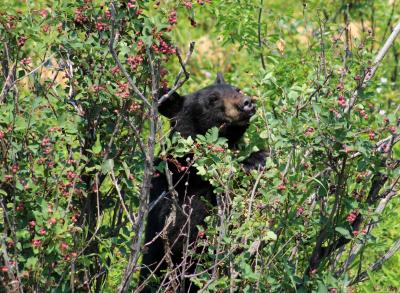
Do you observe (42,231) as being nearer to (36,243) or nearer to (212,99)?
(36,243)

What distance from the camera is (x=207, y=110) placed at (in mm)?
6566

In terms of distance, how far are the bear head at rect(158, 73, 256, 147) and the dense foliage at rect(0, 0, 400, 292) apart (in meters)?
1.34

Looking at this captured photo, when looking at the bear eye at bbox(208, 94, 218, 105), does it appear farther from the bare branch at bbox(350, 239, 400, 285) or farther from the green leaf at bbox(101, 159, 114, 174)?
the green leaf at bbox(101, 159, 114, 174)

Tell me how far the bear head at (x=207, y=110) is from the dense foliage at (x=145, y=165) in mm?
1342

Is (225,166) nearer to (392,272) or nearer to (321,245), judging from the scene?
(321,245)

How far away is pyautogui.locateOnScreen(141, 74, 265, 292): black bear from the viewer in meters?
5.90

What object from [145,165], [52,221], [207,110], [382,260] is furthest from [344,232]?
[207,110]

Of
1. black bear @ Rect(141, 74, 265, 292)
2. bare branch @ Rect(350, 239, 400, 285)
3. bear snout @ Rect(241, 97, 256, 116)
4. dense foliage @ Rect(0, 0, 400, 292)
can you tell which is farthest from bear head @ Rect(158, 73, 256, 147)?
bare branch @ Rect(350, 239, 400, 285)

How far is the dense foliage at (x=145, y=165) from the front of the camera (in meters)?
4.30

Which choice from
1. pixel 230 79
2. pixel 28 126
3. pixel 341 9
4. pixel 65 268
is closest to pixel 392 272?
pixel 65 268

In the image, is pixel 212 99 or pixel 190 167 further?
pixel 212 99

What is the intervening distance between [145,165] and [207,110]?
2385 millimetres

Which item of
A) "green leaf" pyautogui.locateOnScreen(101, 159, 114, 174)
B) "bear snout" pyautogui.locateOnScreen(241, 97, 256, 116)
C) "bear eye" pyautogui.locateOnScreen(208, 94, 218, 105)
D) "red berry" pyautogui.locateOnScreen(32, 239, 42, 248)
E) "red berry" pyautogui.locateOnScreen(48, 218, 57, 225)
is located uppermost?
"green leaf" pyautogui.locateOnScreen(101, 159, 114, 174)

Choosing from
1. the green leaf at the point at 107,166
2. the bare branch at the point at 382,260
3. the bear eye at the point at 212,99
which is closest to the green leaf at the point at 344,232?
the bare branch at the point at 382,260
